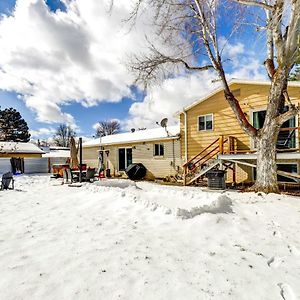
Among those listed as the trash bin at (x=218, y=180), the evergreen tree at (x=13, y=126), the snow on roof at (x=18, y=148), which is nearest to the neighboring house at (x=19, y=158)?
the snow on roof at (x=18, y=148)

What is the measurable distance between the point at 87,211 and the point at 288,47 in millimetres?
7750

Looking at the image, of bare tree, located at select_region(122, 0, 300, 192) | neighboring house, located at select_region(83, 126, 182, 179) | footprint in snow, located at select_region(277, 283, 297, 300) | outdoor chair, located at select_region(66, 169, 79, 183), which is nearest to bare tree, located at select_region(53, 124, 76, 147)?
neighboring house, located at select_region(83, 126, 182, 179)

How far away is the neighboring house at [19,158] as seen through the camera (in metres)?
23.1

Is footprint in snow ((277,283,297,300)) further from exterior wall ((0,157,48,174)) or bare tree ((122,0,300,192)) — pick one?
exterior wall ((0,157,48,174))

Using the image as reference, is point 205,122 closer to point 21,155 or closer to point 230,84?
point 230,84

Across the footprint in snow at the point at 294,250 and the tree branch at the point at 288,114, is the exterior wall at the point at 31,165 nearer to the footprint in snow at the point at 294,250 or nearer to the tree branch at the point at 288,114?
the tree branch at the point at 288,114

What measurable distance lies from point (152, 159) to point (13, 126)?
35.7m

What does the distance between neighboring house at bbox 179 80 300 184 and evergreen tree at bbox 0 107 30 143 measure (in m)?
36.6

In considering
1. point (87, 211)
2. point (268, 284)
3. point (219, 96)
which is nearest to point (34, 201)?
point (87, 211)

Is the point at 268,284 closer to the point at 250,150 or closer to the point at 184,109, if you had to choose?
the point at 250,150

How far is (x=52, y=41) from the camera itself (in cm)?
1195

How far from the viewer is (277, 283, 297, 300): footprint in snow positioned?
7.75ft

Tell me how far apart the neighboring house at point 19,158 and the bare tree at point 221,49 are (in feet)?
59.9

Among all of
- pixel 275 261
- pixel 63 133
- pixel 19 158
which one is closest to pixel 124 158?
pixel 19 158
